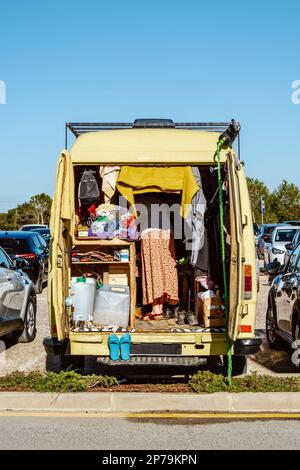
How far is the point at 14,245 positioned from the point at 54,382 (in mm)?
11727

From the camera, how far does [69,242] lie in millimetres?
8938

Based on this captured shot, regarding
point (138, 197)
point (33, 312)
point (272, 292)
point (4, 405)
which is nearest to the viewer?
point (4, 405)

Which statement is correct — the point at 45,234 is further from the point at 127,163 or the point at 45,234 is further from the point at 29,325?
the point at 127,163

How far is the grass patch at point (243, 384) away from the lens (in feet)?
25.1

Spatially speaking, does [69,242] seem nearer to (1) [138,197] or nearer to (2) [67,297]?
(2) [67,297]

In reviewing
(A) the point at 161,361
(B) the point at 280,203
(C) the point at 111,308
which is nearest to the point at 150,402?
(A) the point at 161,361

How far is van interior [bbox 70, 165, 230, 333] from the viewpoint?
29.2ft

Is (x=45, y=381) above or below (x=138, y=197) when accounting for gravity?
below

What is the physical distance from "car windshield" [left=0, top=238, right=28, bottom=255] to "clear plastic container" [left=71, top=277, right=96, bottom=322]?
33.0 ft

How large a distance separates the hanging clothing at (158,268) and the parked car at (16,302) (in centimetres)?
194

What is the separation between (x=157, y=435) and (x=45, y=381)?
1.97 meters

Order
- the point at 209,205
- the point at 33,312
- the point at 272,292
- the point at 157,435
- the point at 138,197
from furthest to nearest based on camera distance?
the point at 33,312
the point at 272,292
the point at 138,197
the point at 209,205
the point at 157,435
